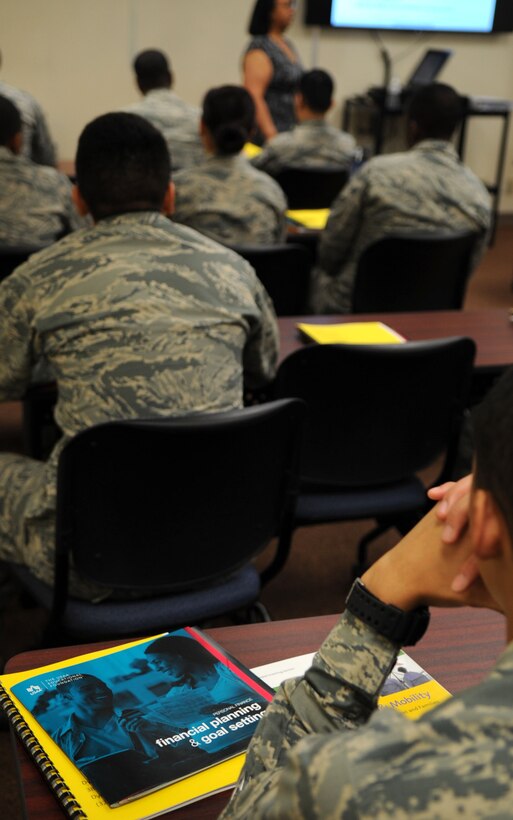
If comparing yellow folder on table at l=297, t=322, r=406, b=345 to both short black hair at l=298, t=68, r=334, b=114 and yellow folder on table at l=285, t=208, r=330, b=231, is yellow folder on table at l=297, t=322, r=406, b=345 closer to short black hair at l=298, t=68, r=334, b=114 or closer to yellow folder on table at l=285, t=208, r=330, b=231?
yellow folder on table at l=285, t=208, r=330, b=231

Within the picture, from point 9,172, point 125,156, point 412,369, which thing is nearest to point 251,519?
point 412,369

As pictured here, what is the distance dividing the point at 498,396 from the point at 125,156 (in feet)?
5.24

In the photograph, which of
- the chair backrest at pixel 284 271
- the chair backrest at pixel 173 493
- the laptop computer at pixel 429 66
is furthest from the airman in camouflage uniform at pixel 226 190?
the laptop computer at pixel 429 66

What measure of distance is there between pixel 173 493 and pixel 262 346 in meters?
0.59

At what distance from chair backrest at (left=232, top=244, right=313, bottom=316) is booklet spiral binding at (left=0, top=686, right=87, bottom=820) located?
7.26ft

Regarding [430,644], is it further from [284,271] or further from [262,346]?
[284,271]

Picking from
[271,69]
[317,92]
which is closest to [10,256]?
[317,92]

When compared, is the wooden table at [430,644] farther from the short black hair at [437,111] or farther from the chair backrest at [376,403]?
the short black hair at [437,111]

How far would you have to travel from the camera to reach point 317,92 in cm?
508

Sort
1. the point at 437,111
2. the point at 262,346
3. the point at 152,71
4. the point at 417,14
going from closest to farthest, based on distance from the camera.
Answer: the point at 262,346 → the point at 437,111 → the point at 152,71 → the point at 417,14

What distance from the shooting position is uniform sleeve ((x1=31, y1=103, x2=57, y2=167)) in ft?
18.5

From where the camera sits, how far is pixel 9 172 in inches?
146

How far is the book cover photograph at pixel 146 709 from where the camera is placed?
100cm

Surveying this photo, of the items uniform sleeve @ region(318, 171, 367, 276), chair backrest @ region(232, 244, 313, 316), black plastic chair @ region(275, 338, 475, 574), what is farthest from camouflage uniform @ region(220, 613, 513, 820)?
uniform sleeve @ region(318, 171, 367, 276)
